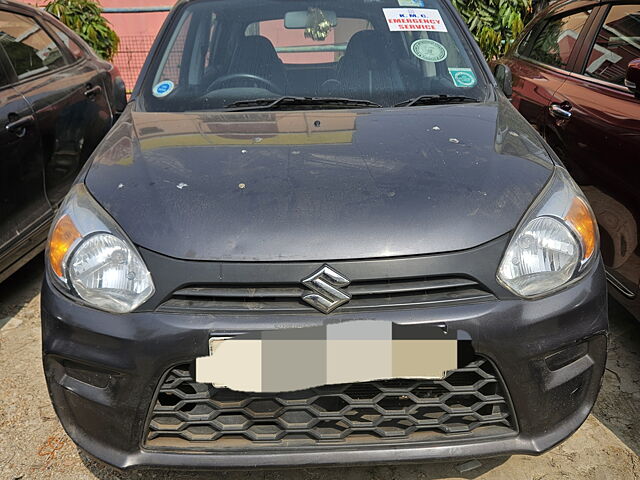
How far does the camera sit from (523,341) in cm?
160

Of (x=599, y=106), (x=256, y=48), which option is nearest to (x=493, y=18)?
(x=599, y=106)

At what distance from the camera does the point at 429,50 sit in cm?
268

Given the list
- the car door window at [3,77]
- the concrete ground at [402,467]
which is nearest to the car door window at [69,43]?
the car door window at [3,77]

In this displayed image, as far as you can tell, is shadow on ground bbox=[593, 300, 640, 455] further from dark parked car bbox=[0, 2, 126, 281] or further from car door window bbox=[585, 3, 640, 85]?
dark parked car bbox=[0, 2, 126, 281]

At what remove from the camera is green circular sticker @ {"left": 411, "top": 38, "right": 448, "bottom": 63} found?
265 cm

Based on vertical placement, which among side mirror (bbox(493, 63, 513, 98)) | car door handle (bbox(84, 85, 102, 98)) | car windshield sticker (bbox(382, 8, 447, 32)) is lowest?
car door handle (bbox(84, 85, 102, 98))

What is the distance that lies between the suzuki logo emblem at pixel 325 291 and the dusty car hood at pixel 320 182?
0.05 metres

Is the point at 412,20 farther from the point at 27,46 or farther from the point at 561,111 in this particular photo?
the point at 27,46

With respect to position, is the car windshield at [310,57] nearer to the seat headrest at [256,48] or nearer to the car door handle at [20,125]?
the seat headrest at [256,48]

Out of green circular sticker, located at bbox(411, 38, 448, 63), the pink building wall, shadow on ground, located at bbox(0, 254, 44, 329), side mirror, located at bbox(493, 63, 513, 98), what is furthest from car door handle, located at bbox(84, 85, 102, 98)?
the pink building wall

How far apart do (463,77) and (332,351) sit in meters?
1.53

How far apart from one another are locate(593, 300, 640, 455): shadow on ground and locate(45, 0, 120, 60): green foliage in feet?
22.8

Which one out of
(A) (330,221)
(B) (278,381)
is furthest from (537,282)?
(B) (278,381)

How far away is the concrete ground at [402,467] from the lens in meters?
2.07
